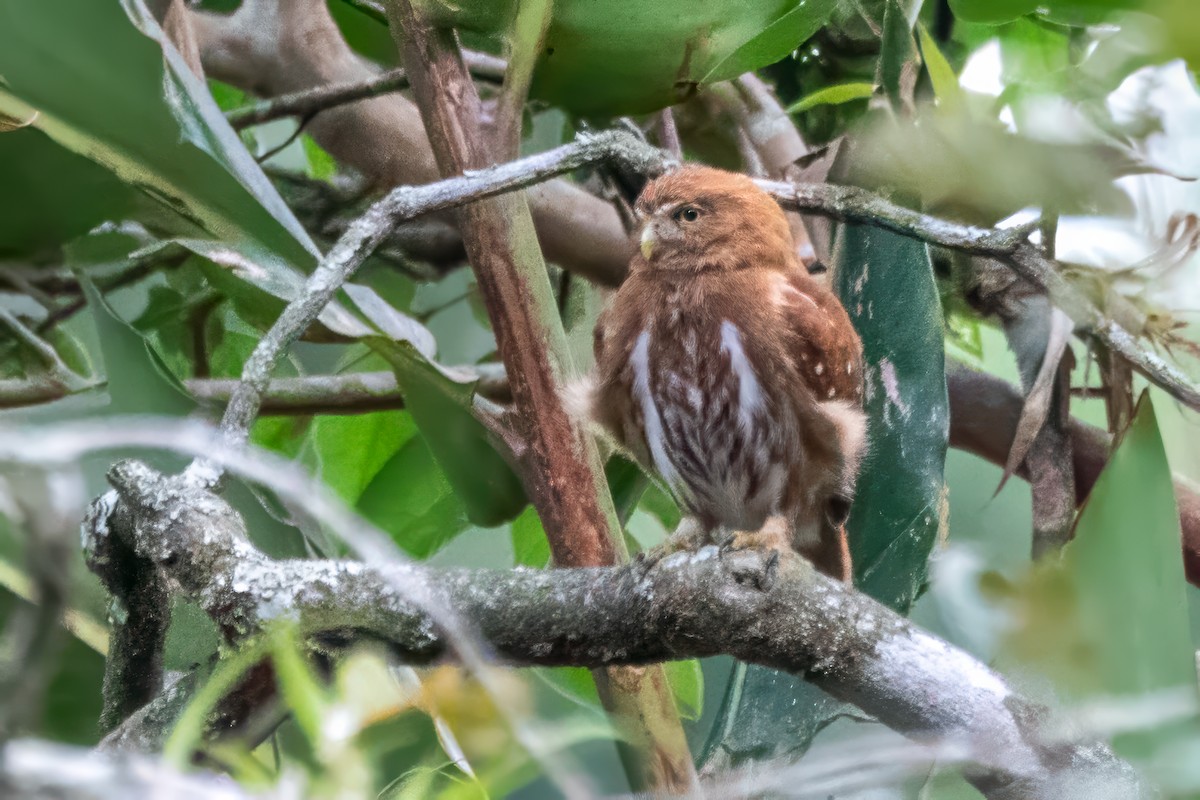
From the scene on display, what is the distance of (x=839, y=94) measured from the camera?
1.40 meters

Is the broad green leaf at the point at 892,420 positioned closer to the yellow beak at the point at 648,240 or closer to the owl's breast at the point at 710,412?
the owl's breast at the point at 710,412

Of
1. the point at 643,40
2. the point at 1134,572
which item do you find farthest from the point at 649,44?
the point at 1134,572

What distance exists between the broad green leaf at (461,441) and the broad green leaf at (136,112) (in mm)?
176

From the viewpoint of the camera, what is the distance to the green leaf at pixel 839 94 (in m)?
1.38

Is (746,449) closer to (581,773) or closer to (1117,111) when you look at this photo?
(1117,111)

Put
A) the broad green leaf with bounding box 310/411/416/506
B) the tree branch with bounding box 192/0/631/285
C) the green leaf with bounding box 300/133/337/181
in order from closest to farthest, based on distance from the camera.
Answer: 1. the broad green leaf with bounding box 310/411/416/506
2. the tree branch with bounding box 192/0/631/285
3. the green leaf with bounding box 300/133/337/181

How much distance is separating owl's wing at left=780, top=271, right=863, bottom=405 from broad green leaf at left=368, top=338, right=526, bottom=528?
35cm

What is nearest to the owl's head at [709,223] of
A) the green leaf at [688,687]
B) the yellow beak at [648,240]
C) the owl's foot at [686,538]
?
Result: the yellow beak at [648,240]

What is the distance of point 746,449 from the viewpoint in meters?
1.26

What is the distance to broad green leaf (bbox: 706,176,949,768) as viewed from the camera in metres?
1.13

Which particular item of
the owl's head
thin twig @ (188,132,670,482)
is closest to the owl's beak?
the owl's head

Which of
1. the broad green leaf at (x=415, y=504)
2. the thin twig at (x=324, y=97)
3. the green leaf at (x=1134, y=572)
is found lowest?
the green leaf at (x=1134, y=572)

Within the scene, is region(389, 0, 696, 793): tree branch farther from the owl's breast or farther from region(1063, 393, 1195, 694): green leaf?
region(1063, 393, 1195, 694): green leaf

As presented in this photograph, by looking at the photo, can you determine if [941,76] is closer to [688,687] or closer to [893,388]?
[893,388]
